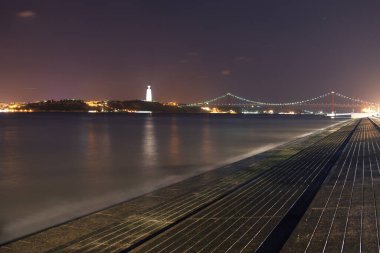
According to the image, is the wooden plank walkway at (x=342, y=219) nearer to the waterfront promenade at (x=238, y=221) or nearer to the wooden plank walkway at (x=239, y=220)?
the waterfront promenade at (x=238, y=221)

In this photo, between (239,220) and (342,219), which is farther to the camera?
(239,220)

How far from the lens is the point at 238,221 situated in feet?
17.5

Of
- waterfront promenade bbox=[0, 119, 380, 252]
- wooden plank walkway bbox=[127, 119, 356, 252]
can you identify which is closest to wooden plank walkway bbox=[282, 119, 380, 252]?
waterfront promenade bbox=[0, 119, 380, 252]

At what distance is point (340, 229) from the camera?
4.61 meters

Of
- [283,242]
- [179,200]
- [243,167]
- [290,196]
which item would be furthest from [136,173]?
[283,242]

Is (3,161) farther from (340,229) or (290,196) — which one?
(340,229)

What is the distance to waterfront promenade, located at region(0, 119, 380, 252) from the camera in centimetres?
439

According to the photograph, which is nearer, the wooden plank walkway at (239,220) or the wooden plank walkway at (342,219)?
the wooden plank walkway at (342,219)

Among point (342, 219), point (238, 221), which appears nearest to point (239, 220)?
point (238, 221)

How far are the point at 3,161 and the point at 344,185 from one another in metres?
13.5

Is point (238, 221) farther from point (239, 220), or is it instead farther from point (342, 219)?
point (342, 219)

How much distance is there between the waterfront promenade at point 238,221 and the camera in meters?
4.39

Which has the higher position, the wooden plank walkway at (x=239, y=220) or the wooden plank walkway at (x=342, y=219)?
the wooden plank walkway at (x=342, y=219)

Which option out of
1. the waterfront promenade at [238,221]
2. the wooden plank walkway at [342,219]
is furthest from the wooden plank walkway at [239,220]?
the wooden plank walkway at [342,219]
